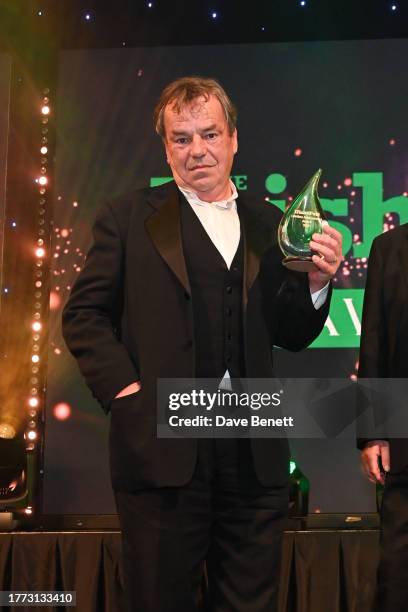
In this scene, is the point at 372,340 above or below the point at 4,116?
below

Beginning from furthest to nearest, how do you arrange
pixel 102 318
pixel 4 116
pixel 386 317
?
pixel 4 116, pixel 386 317, pixel 102 318

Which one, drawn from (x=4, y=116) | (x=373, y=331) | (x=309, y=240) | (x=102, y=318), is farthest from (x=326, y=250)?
(x=4, y=116)

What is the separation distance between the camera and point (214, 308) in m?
1.93

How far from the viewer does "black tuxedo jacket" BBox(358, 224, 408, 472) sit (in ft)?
7.27

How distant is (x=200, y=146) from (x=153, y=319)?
474mm

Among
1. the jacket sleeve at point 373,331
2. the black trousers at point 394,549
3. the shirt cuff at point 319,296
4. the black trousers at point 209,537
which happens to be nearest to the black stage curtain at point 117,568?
the black trousers at point 394,549

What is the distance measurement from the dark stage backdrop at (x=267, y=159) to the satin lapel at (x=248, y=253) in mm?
1859

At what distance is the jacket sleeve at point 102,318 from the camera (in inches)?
73.1

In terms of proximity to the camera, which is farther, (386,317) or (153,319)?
(386,317)

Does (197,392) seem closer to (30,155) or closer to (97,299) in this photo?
(97,299)

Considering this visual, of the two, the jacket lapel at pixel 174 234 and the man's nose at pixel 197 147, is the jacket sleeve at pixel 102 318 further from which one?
the man's nose at pixel 197 147

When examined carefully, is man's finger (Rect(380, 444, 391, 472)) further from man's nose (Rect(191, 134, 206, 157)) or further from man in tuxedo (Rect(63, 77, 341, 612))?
man's nose (Rect(191, 134, 206, 157))

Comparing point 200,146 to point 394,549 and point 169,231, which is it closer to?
point 169,231

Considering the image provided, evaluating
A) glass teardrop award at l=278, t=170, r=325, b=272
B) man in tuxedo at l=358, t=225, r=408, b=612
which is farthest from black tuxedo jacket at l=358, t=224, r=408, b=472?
glass teardrop award at l=278, t=170, r=325, b=272
